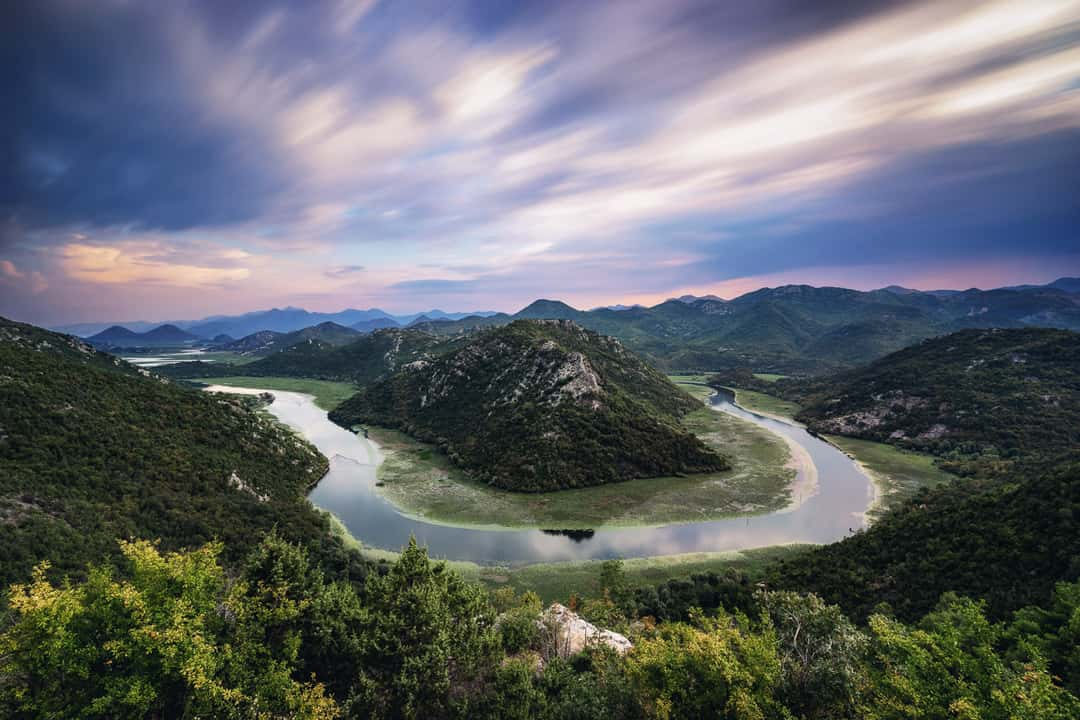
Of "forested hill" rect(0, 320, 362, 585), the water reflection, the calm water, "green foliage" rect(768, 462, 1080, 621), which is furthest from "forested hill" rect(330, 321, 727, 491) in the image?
"green foliage" rect(768, 462, 1080, 621)

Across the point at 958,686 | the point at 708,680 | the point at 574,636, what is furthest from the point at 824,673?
the point at 574,636

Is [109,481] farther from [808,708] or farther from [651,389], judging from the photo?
[651,389]

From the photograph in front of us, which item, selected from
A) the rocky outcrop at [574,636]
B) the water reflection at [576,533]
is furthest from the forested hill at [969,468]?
the water reflection at [576,533]

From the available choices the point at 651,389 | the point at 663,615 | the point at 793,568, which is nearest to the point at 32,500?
the point at 663,615

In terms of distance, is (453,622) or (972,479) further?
(972,479)

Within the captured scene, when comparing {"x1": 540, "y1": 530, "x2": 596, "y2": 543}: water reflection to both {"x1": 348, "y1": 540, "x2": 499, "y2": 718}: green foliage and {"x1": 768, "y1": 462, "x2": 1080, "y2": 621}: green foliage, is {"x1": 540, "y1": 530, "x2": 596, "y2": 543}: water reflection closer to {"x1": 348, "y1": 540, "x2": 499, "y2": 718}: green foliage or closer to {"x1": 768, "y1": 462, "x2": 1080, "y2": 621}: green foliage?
{"x1": 768, "y1": 462, "x2": 1080, "y2": 621}: green foliage

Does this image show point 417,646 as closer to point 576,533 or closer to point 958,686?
point 958,686
